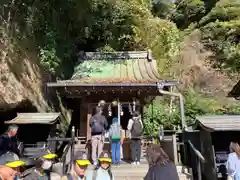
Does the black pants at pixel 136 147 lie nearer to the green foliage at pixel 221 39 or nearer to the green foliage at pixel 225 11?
the green foliage at pixel 221 39

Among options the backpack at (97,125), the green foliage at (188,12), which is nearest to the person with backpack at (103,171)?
the backpack at (97,125)

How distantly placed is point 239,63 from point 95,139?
17.4 m

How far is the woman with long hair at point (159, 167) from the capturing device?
11.9 feet

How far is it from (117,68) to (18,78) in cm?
502

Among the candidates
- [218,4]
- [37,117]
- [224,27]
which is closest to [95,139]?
[37,117]

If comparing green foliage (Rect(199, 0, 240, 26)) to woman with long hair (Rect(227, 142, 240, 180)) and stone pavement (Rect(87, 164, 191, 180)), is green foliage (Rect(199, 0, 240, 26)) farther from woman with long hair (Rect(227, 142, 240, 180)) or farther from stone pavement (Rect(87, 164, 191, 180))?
woman with long hair (Rect(227, 142, 240, 180))

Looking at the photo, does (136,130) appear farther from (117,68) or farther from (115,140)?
(117,68)

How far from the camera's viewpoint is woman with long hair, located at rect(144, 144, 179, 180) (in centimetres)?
364

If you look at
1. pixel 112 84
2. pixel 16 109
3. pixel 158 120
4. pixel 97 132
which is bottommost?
pixel 158 120

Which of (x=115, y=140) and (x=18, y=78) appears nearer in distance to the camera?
(x=115, y=140)

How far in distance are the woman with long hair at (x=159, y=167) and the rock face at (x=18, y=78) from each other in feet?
24.5

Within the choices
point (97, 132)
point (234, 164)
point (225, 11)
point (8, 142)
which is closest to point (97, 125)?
point (97, 132)

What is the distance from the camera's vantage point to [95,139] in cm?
855

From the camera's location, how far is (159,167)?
146 inches
